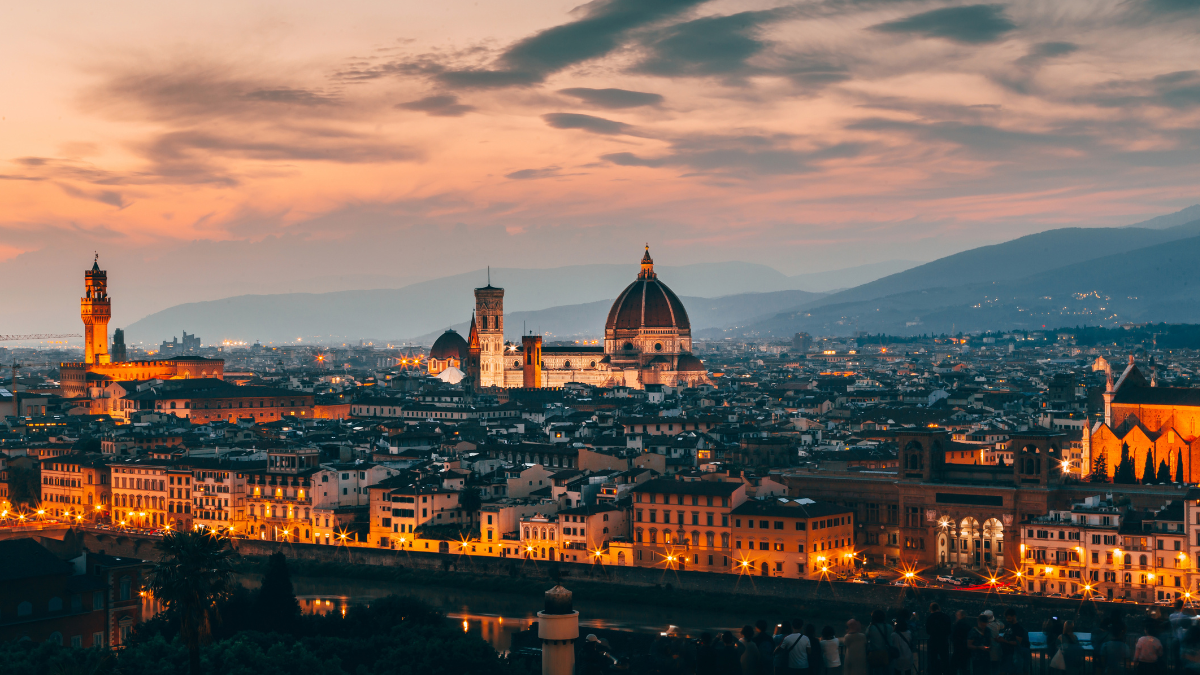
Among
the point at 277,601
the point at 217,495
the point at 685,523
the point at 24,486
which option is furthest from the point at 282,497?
the point at 277,601

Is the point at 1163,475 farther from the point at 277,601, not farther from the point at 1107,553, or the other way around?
the point at 277,601

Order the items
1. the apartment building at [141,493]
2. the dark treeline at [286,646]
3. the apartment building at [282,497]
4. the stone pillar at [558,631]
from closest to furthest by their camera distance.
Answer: the stone pillar at [558,631] → the dark treeline at [286,646] → the apartment building at [282,497] → the apartment building at [141,493]

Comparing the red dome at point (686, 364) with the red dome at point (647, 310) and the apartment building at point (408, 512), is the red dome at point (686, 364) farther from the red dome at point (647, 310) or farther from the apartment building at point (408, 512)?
the apartment building at point (408, 512)

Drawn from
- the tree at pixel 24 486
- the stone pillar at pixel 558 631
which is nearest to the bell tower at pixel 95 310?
the tree at pixel 24 486

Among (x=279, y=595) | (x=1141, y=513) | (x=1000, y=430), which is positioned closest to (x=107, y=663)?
(x=279, y=595)

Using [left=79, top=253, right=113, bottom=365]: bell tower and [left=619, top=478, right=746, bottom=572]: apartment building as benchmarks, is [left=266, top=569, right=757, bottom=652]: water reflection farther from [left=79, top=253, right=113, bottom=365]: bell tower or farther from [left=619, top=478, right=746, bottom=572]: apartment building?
[left=79, top=253, right=113, bottom=365]: bell tower

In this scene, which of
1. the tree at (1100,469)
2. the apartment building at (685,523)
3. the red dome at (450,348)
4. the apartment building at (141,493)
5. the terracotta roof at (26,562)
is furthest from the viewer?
the red dome at (450,348)

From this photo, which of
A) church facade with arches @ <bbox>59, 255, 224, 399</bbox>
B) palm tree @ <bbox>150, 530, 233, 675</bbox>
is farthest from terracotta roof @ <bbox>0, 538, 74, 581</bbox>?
church facade with arches @ <bbox>59, 255, 224, 399</bbox>
